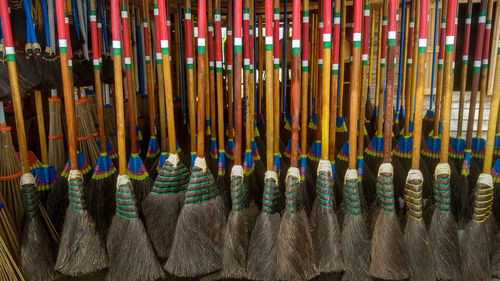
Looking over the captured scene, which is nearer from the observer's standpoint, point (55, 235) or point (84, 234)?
point (84, 234)

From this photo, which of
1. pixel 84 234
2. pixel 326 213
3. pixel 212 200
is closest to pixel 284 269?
pixel 326 213

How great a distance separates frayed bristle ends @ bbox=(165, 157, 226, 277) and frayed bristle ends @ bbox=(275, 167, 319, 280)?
12.2 inches

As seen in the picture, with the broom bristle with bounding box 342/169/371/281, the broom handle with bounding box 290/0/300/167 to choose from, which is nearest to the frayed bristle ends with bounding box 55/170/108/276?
the broom handle with bounding box 290/0/300/167

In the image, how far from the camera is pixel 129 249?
5.08ft

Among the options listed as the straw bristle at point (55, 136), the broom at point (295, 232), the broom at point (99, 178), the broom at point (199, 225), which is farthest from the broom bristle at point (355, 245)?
the straw bristle at point (55, 136)

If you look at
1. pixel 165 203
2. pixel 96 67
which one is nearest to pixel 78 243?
pixel 165 203

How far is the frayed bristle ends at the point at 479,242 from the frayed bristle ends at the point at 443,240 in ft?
0.16

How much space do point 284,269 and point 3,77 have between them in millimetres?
1483

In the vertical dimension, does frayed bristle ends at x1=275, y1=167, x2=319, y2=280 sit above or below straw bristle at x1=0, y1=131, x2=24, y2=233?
below

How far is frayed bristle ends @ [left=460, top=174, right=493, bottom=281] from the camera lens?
62.5 inches

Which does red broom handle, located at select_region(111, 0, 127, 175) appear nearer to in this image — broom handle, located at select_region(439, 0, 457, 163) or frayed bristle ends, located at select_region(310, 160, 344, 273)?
frayed bristle ends, located at select_region(310, 160, 344, 273)

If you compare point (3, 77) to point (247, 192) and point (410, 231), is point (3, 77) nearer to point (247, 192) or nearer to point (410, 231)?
point (247, 192)

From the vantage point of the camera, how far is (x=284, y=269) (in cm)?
151

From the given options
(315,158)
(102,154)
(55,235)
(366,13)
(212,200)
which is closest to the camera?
(212,200)
